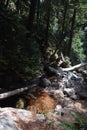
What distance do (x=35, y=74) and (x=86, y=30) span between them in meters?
28.9

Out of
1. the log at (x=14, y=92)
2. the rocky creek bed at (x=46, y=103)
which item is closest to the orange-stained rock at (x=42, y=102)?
the rocky creek bed at (x=46, y=103)

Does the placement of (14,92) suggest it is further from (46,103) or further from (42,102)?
(46,103)

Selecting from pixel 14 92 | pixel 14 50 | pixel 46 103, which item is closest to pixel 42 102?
pixel 46 103

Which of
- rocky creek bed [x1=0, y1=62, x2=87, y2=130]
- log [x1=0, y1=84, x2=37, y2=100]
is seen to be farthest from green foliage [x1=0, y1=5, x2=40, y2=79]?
rocky creek bed [x1=0, y1=62, x2=87, y2=130]

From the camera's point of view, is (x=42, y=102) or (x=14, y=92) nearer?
(x=14, y=92)

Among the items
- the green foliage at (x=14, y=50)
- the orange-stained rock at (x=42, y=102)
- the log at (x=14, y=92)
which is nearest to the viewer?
the log at (x=14, y=92)

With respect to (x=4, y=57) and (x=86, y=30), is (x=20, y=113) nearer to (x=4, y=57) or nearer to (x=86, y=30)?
(x=4, y=57)

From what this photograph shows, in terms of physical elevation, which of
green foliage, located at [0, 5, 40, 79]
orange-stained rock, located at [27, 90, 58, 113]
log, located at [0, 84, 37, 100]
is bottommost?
orange-stained rock, located at [27, 90, 58, 113]

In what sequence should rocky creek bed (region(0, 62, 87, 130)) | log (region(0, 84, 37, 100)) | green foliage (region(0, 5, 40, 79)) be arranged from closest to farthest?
rocky creek bed (region(0, 62, 87, 130))
log (region(0, 84, 37, 100))
green foliage (region(0, 5, 40, 79))

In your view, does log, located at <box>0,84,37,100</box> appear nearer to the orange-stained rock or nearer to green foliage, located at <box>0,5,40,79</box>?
the orange-stained rock

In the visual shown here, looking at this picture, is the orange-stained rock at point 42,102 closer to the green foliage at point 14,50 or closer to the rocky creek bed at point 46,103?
the rocky creek bed at point 46,103

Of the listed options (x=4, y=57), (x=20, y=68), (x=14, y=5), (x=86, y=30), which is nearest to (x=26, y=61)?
(x=20, y=68)

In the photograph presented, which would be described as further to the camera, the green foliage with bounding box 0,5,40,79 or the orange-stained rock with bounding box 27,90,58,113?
the green foliage with bounding box 0,5,40,79

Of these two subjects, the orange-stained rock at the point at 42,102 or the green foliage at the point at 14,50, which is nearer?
the orange-stained rock at the point at 42,102
